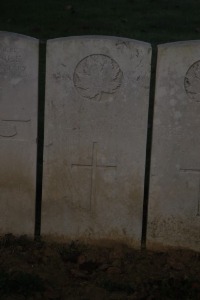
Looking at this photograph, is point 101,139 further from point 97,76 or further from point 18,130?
point 18,130

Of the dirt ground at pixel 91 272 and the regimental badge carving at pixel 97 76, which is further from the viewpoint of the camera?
the regimental badge carving at pixel 97 76

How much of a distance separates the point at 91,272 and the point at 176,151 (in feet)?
3.78

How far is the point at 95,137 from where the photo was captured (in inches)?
201

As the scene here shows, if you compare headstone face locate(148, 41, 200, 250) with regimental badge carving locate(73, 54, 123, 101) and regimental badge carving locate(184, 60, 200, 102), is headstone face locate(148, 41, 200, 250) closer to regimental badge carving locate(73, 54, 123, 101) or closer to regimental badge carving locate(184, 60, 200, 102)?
regimental badge carving locate(184, 60, 200, 102)

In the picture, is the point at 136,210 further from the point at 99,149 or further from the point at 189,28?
the point at 189,28

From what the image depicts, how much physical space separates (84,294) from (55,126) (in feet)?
4.45

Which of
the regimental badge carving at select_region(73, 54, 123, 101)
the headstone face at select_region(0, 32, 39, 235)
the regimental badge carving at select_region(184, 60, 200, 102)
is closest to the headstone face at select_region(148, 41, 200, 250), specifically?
the regimental badge carving at select_region(184, 60, 200, 102)

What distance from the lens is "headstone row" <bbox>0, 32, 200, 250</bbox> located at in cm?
500

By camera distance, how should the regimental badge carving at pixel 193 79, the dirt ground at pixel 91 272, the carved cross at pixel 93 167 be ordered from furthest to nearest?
the carved cross at pixel 93 167, the regimental badge carving at pixel 193 79, the dirt ground at pixel 91 272

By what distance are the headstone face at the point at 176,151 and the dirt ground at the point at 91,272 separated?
0.20 m

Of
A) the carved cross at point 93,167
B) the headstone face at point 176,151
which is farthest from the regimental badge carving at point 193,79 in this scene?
the carved cross at point 93,167

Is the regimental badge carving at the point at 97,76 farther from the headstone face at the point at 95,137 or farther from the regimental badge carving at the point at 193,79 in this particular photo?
the regimental badge carving at the point at 193,79

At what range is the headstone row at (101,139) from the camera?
16.4 feet

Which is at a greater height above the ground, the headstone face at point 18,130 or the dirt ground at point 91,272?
the headstone face at point 18,130
